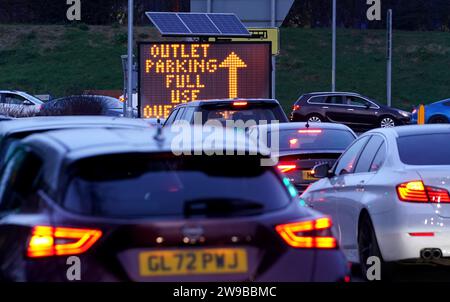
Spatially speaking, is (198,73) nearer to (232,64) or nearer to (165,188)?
(232,64)

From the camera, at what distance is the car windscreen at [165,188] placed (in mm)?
5730

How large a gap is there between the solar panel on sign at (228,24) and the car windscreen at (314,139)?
12.9m

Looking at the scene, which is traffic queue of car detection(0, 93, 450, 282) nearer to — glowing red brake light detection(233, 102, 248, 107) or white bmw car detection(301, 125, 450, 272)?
white bmw car detection(301, 125, 450, 272)

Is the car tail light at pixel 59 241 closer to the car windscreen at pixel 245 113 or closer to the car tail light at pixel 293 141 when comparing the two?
the car tail light at pixel 293 141

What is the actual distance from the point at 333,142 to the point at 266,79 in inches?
369

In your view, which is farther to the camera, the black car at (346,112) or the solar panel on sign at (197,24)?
the black car at (346,112)

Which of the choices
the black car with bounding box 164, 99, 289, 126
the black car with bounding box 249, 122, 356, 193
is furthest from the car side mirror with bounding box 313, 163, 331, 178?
the black car with bounding box 164, 99, 289, 126

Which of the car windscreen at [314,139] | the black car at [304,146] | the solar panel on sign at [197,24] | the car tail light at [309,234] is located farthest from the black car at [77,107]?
the car tail light at [309,234]

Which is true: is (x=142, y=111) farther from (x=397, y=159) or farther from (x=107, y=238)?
(x=107, y=238)

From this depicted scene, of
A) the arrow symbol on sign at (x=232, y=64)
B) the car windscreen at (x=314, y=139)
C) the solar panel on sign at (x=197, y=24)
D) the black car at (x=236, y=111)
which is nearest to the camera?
the car windscreen at (x=314, y=139)

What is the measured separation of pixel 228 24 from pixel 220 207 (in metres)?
24.5

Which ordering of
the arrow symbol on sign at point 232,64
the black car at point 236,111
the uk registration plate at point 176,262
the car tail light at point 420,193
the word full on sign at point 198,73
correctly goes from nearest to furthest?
the uk registration plate at point 176,262, the car tail light at point 420,193, the black car at point 236,111, the word full on sign at point 198,73, the arrow symbol on sign at point 232,64

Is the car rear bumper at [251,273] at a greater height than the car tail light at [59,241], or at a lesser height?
lesser
